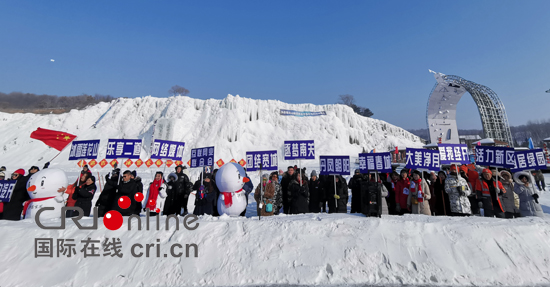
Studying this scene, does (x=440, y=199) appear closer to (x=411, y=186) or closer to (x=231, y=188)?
(x=411, y=186)

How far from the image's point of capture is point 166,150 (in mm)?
8820

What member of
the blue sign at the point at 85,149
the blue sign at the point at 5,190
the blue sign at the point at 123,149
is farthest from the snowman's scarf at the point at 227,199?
the blue sign at the point at 85,149

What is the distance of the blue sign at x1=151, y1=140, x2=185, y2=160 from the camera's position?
8672mm

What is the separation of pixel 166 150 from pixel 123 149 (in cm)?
163

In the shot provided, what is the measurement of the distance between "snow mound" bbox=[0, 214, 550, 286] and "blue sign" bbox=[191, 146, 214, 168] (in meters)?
4.19

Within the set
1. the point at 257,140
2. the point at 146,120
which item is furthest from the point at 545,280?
the point at 146,120

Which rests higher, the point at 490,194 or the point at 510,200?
the point at 490,194

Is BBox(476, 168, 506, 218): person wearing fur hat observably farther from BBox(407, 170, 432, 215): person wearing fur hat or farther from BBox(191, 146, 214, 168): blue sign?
BBox(191, 146, 214, 168): blue sign

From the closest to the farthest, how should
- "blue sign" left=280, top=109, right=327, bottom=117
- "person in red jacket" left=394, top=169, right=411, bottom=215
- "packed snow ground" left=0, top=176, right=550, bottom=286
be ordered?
"packed snow ground" left=0, top=176, right=550, bottom=286, "person in red jacket" left=394, top=169, right=411, bottom=215, "blue sign" left=280, top=109, right=327, bottom=117

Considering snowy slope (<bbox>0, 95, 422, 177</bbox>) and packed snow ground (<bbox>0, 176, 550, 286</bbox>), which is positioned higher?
snowy slope (<bbox>0, 95, 422, 177</bbox>)

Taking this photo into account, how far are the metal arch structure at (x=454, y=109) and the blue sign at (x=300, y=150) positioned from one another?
2447cm

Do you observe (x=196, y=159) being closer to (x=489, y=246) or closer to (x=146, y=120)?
(x=489, y=246)

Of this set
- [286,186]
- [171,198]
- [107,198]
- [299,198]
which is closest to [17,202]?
[107,198]

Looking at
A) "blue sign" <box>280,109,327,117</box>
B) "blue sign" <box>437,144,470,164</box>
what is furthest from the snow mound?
"blue sign" <box>280,109,327,117</box>
